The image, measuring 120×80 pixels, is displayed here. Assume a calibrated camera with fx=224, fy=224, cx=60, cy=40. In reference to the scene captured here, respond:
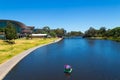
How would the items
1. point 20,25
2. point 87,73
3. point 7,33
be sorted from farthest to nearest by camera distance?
point 20,25
point 7,33
point 87,73

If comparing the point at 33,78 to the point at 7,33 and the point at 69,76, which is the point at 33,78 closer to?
the point at 69,76

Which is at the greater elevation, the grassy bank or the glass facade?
the glass facade

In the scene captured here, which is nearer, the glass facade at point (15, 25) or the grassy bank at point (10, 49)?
the grassy bank at point (10, 49)

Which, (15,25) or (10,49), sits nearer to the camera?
(10,49)

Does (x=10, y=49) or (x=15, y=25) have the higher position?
(x=15, y=25)

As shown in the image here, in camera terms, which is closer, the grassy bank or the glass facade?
the grassy bank

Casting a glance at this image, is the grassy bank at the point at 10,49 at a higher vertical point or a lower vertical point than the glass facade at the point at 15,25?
lower

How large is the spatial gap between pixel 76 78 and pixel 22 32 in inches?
6290

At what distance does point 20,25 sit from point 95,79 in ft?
511

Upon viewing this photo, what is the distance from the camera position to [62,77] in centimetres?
2773

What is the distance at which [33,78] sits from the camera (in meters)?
27.2

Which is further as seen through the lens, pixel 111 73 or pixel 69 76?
pixel 111 73

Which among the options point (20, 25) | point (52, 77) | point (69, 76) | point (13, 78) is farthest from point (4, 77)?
point (20, 25)

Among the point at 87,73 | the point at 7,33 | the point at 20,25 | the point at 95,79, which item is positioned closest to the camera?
the point at 95,79
